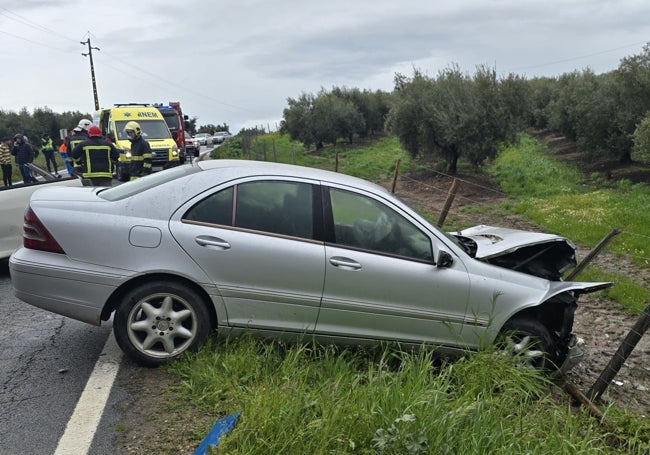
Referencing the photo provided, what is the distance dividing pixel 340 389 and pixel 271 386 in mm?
441

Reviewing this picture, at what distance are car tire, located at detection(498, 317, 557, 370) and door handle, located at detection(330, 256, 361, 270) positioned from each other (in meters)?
1.28

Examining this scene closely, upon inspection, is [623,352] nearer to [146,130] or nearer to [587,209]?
[587,209]

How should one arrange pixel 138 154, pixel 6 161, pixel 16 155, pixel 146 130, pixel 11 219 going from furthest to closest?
pixel 146 130 → pixel 16 155 → pixel 6 161 → pixel 138 154 → pixel 11 219

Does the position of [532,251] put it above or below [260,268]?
Result: below

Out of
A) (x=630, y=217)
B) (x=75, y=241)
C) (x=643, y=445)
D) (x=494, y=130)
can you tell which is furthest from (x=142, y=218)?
(x=494, y=130)

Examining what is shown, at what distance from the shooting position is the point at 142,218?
4.14 metres

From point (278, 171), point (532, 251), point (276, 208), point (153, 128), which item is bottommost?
point (532, 251)

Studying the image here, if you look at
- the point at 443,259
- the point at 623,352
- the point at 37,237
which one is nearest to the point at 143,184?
the point at 37,237

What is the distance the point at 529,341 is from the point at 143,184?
3.25m

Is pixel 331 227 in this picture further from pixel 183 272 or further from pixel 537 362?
pixel 537 362

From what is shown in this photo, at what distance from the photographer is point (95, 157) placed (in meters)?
9.59

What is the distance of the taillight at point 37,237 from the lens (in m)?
4.09

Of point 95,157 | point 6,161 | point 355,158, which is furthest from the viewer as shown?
point 355,158

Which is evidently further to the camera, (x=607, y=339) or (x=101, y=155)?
(x=101, y=155)
